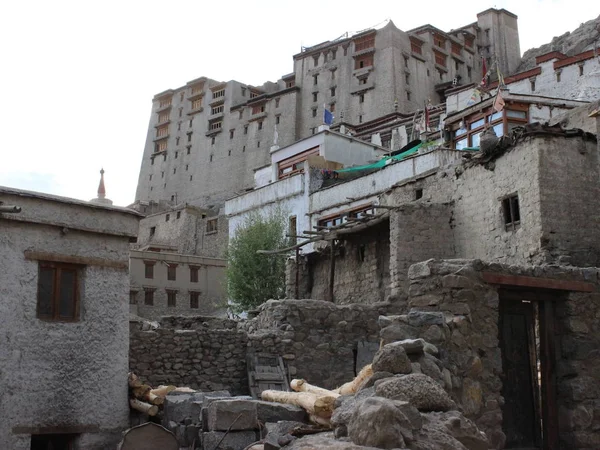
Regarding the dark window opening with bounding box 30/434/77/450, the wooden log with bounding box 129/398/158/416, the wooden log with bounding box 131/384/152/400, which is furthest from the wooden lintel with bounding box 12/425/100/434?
the wooden log with bounding box 131/384/152/400

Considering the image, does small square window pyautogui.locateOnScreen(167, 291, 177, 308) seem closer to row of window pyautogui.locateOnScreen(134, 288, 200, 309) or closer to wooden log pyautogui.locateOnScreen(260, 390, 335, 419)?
row of window pyautogui.locateOnScreen(134, 288, 200, 309)

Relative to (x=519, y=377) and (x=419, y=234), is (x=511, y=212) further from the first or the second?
(x=519, y=377)

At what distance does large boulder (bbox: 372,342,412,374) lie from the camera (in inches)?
275

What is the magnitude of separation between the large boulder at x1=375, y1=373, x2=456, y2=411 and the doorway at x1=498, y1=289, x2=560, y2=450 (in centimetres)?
267

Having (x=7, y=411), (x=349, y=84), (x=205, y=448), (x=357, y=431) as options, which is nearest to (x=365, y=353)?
(x=205, y=448)

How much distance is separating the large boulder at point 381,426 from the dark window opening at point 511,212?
13221 mm

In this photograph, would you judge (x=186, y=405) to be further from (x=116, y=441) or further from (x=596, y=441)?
(x=596, y=441)

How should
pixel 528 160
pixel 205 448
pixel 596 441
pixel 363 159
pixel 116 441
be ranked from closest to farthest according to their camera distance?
pixel 596 441
pixel 205 448
pixel 116 441
pixel 528 160
pixel 363 159

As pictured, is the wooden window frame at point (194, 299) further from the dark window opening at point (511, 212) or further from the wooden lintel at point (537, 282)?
the wooden lintel at point (537, 282)

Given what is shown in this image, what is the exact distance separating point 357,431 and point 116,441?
7.95m

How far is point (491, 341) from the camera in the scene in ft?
28.1

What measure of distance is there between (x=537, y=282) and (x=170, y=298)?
4118cm

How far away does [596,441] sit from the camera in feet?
29.7

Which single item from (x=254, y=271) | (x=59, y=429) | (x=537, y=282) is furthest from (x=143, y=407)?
(x=254, y=271)
